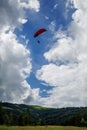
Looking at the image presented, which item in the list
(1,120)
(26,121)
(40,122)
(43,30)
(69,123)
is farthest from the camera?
(69,123)

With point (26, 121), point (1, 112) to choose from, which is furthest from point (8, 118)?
point (1, 112)

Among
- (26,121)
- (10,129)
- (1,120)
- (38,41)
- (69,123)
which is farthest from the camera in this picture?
(69,123)

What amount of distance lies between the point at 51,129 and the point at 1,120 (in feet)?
135

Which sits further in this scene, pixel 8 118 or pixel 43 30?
pixel 8 118

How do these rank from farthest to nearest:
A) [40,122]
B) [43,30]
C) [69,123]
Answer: [69,123] < [40,122] < [43,30]

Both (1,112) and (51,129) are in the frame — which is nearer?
(51,129)

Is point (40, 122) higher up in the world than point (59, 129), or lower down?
higher up

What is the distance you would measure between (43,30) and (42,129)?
24960 millimetres

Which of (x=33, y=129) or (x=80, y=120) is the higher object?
(x=80, y=120)

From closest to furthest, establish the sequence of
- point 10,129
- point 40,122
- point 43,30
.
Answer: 1. point 43,30
2. point 10,129
3. point 40,122

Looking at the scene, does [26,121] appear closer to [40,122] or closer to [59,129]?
[40,122]

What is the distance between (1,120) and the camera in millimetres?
97312

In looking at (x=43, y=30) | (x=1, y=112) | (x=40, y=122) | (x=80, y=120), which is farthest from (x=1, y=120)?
(x=43, y=30)

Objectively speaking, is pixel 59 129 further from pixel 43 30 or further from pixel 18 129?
pixel 43 30
